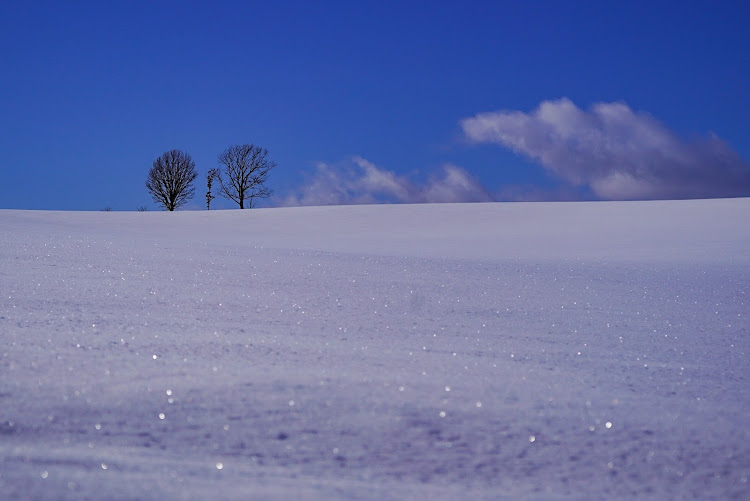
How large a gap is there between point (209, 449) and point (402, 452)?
46 centimetres

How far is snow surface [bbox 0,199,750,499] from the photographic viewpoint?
4.46ft

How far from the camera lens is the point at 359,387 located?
1.78 m

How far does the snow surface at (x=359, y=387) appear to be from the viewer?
4.46ft

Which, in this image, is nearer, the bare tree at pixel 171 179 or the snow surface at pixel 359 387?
the snow surface at pixel 359 387

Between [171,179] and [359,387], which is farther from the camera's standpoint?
[171,179]

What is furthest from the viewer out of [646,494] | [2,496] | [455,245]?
[455,245]

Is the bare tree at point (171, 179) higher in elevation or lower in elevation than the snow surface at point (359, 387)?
higher

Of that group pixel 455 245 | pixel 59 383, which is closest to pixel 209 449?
pixel 59 383

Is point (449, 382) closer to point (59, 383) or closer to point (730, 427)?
point (730, 427)

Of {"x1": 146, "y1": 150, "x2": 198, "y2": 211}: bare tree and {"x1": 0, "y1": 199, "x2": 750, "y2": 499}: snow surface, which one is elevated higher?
{"x1": 146, "y1": 150, "x2": 198, "y2": 211}: bare tree

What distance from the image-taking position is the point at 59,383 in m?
1.74

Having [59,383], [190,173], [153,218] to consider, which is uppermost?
[190,173]

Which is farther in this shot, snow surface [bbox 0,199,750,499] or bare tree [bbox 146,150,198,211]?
bare tree [bbox 146,150,198,211]

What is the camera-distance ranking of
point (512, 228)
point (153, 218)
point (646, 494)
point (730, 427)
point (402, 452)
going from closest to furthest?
point (646, 494) → point (402, 452) → point (730, 427) → point (512, 228) → point (153, 218)
